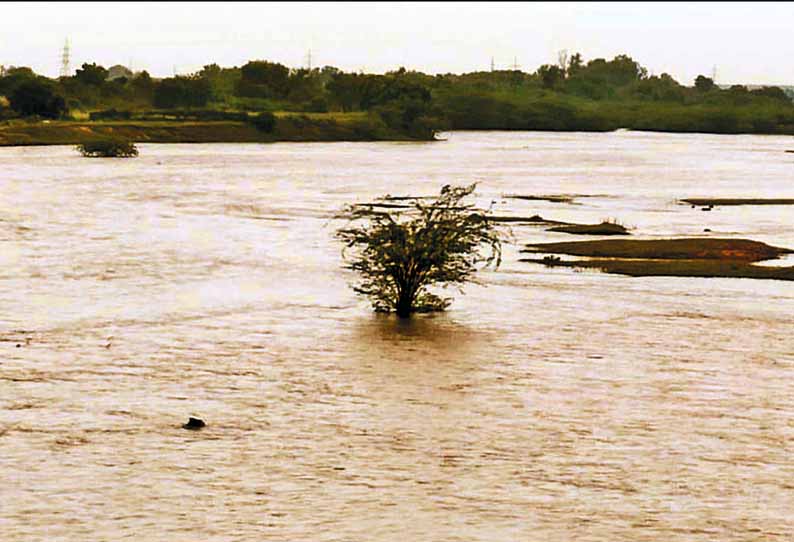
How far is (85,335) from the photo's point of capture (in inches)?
905

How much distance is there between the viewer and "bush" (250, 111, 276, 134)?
372ft

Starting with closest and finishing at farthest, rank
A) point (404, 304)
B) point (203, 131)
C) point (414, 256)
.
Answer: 1. point (414, 256)
2. point (404, 304)
3. point (203, 131)

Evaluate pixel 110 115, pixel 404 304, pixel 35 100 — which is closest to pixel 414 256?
pixel 404 304

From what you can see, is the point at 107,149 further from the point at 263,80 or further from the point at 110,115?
the point at 263,80

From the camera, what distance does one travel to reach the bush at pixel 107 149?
8150 cm

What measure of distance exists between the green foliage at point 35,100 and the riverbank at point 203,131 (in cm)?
338

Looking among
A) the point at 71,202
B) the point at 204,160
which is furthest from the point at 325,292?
the point at 204,160

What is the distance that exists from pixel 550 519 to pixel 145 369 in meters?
8.20

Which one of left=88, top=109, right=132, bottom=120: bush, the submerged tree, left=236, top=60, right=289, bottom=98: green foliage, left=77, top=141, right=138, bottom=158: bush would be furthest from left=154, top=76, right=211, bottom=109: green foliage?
the submerged tree

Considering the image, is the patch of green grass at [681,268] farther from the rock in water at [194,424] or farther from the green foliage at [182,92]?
the green foliage at [182,92]

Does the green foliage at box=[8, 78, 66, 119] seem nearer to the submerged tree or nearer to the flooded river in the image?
the flooded river

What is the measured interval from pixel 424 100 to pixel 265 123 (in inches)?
654

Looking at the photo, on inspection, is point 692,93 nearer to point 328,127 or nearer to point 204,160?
point 328,127

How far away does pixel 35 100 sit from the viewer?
104 metres
